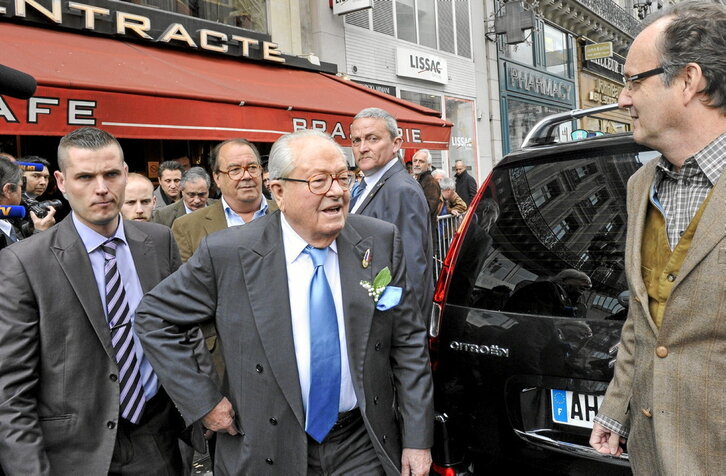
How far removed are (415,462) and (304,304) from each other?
0.70m

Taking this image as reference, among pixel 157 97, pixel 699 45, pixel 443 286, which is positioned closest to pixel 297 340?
pixel 443 286

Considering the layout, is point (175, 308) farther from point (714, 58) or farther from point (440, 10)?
point (440, 10)

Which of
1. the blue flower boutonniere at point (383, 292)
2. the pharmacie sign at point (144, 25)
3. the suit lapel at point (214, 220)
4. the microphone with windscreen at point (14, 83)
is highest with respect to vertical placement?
the pharmacie sign at point (144, 25)

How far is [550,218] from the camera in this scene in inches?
101

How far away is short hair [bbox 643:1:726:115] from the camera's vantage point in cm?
167

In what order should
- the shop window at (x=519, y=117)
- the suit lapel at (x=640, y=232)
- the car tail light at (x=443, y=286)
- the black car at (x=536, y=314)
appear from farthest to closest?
the shop window at (x=519, y=117) < the car tail light at (x=443, y=286) < the black car at (x=536, y=314) < the suit lapel at (x=640, y=232)

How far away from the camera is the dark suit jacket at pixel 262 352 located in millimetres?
2154

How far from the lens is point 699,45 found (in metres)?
1.69

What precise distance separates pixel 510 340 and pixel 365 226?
0.71 m

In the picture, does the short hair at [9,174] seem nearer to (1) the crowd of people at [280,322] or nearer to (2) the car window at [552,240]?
(1) the crowd of people at [280,322]

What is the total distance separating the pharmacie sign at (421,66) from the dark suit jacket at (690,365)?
12044 mm

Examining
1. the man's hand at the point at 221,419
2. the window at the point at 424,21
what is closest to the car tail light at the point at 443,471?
the man's hand at the point at 221,419

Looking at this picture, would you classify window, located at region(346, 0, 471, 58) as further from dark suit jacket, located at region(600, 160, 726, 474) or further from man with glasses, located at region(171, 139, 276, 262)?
dark suit jacket, located at region(600, 160, 726, 474)

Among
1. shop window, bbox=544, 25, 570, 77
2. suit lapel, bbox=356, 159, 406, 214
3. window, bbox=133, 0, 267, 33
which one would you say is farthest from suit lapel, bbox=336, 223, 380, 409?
shop window, bbox=544, 25, 570, 77
